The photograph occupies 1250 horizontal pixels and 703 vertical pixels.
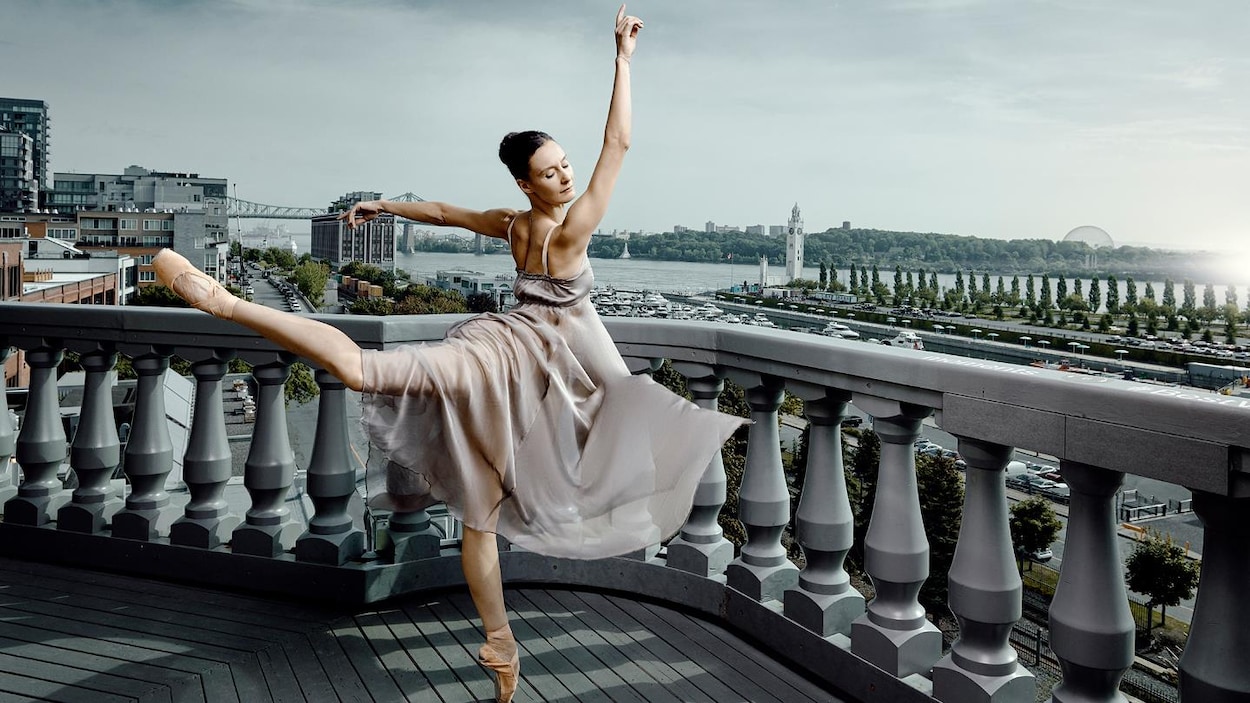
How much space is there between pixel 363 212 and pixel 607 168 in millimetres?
823

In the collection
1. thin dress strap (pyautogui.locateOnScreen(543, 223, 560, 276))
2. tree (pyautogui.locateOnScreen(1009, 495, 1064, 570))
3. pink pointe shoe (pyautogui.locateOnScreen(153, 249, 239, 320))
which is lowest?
tree (pyautogui.locateOnScreen(1009, 495, 1064, 570))

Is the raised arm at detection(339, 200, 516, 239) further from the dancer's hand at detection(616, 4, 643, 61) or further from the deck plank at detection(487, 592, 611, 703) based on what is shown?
the deck plank at detection(487, 592, 611, 703)

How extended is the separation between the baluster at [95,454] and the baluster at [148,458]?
10 cm

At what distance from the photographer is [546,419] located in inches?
79.7

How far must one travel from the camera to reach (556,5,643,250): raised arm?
1.91 metres

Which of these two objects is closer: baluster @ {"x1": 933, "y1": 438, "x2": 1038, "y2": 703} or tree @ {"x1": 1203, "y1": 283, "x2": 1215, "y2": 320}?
baluster @ {"x1": 933, "y1": 438, "x2": 1038, "y2": 703}

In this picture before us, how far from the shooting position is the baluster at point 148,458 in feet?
9.08

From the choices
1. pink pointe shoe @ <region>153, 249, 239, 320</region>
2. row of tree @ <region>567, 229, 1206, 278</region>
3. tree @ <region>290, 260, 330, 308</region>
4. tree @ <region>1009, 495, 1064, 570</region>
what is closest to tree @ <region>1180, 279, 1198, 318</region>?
row of tree @ <region>567, 229, 1206, 278</region>

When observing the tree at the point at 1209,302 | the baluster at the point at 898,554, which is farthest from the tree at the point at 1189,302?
the baluster at the point at 898,554

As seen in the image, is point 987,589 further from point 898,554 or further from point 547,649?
point 547,649

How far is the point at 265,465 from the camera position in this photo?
2.68 meters

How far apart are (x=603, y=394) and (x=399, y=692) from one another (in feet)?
2.79

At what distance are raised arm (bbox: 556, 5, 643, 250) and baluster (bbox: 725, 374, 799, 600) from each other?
2.36ft

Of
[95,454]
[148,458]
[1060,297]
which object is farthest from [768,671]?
[1060,297]
